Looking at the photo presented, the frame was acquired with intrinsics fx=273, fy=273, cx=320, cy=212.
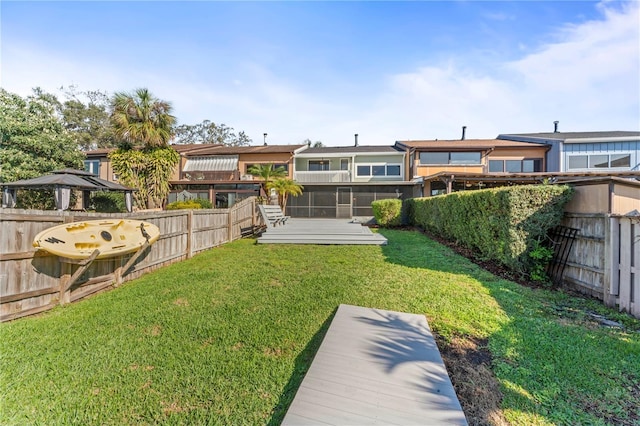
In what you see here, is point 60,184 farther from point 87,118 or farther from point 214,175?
point 87,118

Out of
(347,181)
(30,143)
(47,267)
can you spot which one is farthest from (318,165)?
(47,267)

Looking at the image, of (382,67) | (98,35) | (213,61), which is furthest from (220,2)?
(382,67)

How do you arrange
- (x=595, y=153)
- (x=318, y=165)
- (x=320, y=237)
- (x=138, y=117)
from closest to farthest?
(x=320, y=237)
(x=138, y=117)
(x=595, y=153)
(x=318, y=165)

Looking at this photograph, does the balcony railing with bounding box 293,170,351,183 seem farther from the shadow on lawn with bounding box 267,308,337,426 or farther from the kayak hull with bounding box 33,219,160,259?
the shadow on lawn with bounding box 267,308,337,426

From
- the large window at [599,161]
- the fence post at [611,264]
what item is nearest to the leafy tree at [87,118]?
the fence post at [611,264]

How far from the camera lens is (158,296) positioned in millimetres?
4648

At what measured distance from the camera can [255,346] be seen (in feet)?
10.2

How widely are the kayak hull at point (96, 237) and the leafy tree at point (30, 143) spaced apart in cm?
1479

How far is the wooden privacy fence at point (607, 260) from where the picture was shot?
12.4 feet

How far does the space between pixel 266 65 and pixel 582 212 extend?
11172mm

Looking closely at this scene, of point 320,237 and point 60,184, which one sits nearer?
point 320,237

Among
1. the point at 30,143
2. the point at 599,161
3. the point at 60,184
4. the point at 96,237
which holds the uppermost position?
the point at 599,161

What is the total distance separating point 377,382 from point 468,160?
20339mm

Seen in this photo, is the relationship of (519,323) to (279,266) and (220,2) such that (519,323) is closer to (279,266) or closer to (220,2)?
(279,266)
